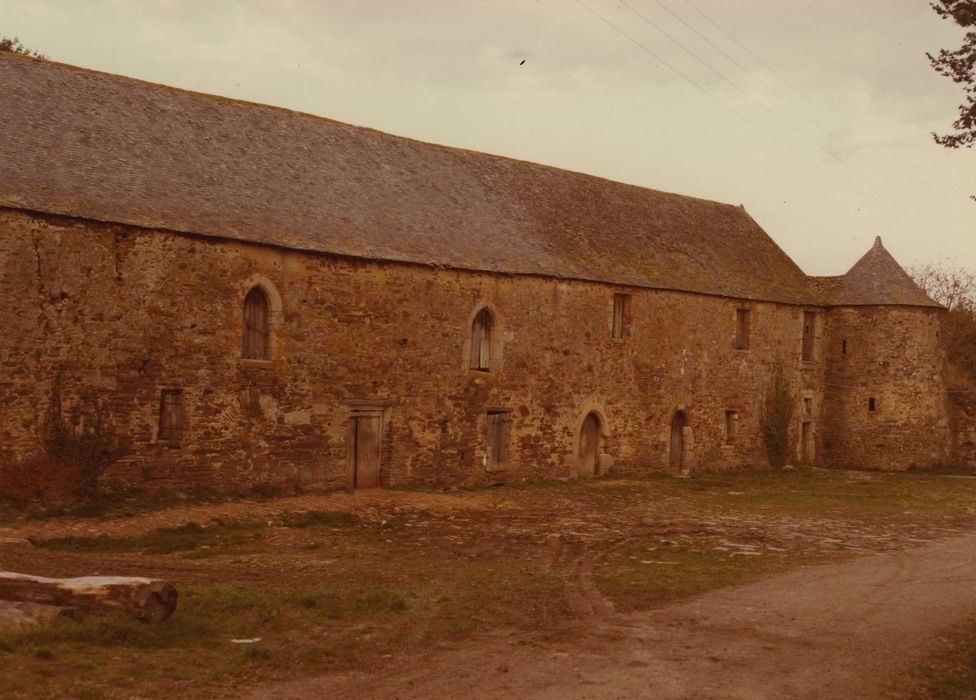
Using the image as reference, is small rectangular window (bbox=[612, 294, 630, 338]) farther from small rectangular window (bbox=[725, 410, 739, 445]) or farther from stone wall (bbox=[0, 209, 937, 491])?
small rectangular window (bbox=[725, 410, 739, 445])

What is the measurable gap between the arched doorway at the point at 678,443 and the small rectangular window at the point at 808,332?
275 inches

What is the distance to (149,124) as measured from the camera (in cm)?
2152

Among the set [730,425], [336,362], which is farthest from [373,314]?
[730,425]

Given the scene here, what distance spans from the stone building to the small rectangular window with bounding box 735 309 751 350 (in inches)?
10.3

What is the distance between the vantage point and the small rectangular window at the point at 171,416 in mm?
18875

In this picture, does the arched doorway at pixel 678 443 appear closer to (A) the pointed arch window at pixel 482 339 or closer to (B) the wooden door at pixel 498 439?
(B) the wooden door at pixel 498 439

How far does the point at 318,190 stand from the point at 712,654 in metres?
16.0

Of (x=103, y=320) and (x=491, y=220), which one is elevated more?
(x=491, y=220)

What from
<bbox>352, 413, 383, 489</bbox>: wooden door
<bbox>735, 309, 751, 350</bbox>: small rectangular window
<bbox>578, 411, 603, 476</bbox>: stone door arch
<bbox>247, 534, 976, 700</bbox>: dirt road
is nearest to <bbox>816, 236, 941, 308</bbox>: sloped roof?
<bbox>735, 309, 751, 350</bbox>: small rectangular window

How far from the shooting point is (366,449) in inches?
866

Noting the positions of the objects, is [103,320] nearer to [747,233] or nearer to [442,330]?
[442,330]

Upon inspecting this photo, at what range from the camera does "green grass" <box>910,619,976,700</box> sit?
8.69 metres

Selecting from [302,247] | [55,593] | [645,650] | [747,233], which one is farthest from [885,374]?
[55,593]

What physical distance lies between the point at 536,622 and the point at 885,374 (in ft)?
85.4
